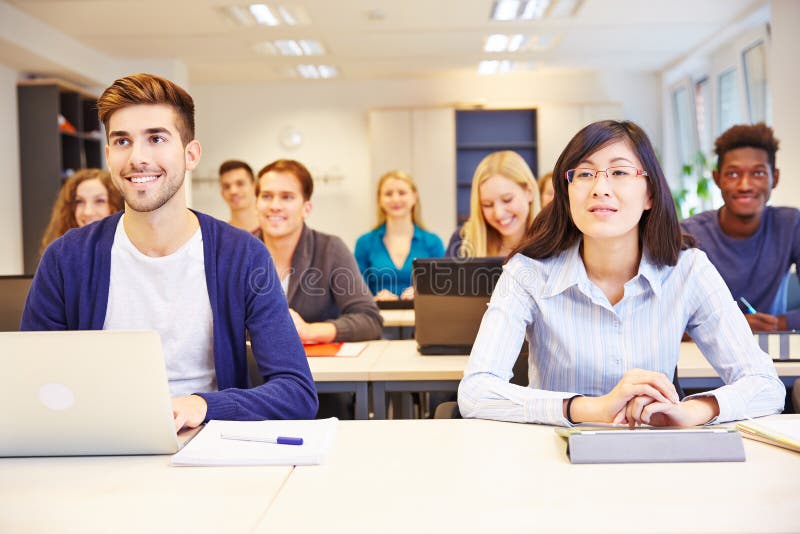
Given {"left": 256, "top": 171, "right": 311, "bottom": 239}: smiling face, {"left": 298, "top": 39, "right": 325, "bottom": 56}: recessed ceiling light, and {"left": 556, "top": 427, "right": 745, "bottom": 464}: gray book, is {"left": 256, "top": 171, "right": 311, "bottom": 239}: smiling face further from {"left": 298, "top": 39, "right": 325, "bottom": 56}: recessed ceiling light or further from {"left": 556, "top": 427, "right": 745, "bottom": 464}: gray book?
{"left": 298, "top": 39, "right": 325, "bottom": 56}: recessed ceiling light

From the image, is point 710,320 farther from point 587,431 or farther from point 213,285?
point 213,285

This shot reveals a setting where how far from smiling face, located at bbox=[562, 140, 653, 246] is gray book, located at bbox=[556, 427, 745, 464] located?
2.02 ft

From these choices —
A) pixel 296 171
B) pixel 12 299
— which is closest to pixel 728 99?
pixel 296 171

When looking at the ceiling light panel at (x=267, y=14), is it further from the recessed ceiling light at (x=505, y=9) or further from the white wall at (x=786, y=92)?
the white wall at (x=786, y=92)

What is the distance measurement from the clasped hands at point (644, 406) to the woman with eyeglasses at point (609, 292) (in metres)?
0.20

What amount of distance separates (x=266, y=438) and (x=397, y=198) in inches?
153

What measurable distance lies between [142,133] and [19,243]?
19.7 ft

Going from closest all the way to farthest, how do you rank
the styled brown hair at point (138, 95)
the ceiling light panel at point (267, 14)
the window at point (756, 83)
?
the styled brown hair at point (138, 95) < the ceiling light panel at point (267, 14) < the window at point (756, 83)

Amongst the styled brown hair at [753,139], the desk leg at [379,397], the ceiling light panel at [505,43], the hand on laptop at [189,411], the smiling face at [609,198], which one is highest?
the ceiling light panel at [505,43]

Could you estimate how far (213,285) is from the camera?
1921 millimetres

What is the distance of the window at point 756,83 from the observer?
674 centimetres

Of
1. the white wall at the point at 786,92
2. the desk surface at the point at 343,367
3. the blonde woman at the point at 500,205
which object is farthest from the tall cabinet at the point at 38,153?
the white wall at the point at 786,92

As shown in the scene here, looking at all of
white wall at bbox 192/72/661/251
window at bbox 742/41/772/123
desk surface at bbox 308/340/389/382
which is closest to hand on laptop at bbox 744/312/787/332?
desk surface at bbox 308/340/389/382

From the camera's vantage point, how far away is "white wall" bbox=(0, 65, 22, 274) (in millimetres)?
6859
